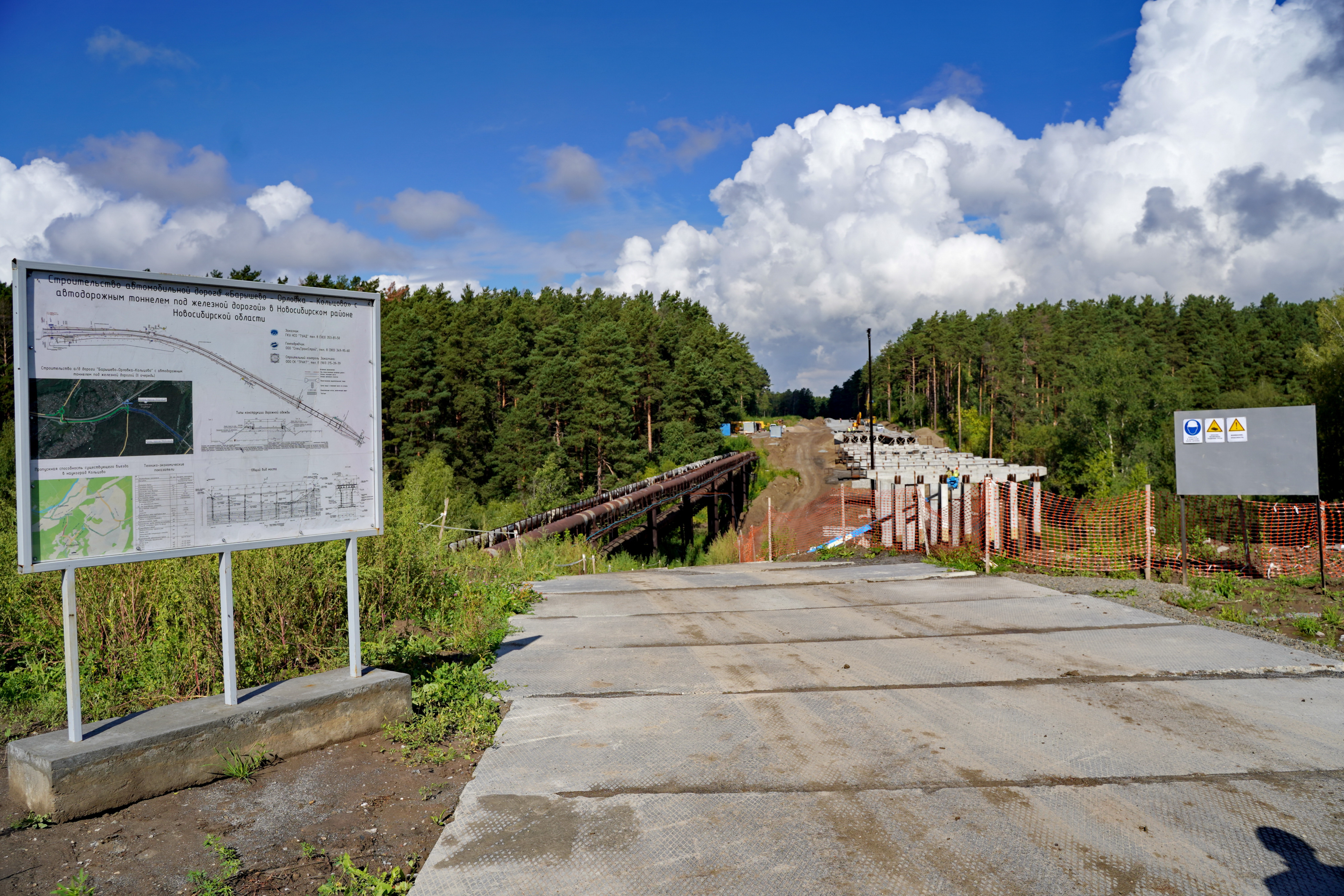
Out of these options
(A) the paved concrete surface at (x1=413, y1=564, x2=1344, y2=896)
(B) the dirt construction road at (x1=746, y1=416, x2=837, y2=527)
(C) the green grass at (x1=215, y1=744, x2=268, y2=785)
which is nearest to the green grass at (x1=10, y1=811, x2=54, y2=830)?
(C) the green grass at (x1=215, y1=744, x2=268, y2=785)

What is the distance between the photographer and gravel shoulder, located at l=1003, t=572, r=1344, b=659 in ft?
26.8

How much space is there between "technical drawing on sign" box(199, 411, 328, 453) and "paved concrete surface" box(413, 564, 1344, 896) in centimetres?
238

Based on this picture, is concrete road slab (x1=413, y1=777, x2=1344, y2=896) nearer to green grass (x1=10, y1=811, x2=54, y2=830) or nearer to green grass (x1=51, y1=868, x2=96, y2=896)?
green grass (x1=51, y1=868, x2=96, y2=896)

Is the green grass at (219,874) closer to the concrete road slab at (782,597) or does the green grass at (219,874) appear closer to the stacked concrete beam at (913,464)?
the concrete road slab at (782,597)

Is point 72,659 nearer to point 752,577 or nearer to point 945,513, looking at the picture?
point 752,577

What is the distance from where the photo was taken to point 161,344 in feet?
15.1

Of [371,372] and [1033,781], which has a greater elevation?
[371,372]

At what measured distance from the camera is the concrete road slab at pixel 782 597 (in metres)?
10.8

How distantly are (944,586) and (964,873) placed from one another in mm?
9305

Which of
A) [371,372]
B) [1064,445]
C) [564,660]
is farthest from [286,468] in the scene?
[1064,445]

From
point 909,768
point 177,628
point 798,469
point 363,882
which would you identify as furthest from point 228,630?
point 798,469

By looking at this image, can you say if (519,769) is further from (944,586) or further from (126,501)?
(944,586)

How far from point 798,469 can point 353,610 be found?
65.9m

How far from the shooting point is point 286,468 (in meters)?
5.12
